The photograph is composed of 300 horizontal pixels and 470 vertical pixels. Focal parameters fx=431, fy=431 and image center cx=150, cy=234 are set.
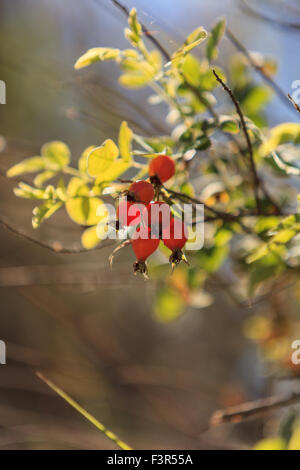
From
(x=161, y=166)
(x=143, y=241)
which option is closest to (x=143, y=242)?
(x=143, y=241)

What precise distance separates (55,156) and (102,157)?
23 centimetres

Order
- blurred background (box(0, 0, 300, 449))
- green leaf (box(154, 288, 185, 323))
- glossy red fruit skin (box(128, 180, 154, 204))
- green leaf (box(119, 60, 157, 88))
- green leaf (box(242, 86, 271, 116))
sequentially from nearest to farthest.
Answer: glossy red fruit skin (box(128, 180, 154, 204)) → green leaf (box(119, 60, 157, 88)) → green leaf (box(242, 86, 271, 116)) → green leaf (box(154, 288, 185, 323)) → blurred background (box(0, 0, 300, 449))

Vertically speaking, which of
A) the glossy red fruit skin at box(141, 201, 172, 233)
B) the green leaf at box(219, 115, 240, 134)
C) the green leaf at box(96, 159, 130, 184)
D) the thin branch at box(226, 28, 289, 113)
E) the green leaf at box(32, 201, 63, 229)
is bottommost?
the glossy red fruit skin at box(141, 201, 172, 233)

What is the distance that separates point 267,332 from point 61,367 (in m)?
1.02

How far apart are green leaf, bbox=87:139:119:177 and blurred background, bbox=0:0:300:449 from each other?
88cm

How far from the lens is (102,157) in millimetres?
776

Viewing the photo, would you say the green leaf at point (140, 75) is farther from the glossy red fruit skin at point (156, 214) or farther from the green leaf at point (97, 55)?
the glossy red fruit skin at point (156, 214)

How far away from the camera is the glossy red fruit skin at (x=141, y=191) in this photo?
72cm

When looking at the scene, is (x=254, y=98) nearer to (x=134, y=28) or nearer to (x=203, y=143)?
(x=203, y=143)

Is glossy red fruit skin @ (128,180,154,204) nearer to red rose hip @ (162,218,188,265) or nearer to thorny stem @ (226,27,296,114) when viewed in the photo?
red rose hip @ (162,218,188,265)

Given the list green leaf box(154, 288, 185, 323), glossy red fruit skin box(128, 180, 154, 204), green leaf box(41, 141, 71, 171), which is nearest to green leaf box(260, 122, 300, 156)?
glossy red fruit skin box(128, 180, 154, 204)

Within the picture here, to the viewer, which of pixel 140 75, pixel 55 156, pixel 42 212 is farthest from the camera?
pixel 140 75

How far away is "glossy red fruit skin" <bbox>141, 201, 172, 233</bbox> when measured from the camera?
28.4 inches
